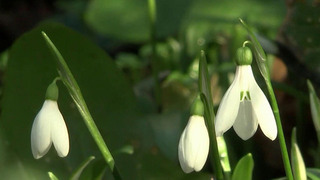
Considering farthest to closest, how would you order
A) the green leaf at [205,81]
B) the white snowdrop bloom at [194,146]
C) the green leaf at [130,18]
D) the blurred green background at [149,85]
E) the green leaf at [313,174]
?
1. the green leaf at [130,18]
2. the blurred green background at [149,85]
3. the green leaf at [313,174]
4. the green leaf at [205,81]
5. the white snowdrop bloom at [194,146]

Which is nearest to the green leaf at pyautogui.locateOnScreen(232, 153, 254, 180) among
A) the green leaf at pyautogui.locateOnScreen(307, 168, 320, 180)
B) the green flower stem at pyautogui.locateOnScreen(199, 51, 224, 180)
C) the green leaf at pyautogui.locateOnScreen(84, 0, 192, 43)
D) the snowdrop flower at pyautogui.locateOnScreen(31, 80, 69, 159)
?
the green flower stem at pyautogui.locateOnScreen(199, 51, 224, 180)

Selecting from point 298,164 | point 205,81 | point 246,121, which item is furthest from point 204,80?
point 298,164

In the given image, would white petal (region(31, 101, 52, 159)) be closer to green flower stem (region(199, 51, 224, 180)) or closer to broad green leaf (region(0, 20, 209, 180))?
green flower stem (region(199, 51, 224, 180))

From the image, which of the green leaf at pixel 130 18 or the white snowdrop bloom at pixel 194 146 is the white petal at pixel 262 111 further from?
the green leaf at pixel 130 18

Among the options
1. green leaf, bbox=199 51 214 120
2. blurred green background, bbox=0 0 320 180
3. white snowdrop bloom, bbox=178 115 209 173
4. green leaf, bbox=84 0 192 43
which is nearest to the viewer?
white snowdrop bloom, bbox=178 115 209 173

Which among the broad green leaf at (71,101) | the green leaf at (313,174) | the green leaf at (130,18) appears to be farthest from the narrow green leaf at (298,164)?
the green leaf at (130,18)

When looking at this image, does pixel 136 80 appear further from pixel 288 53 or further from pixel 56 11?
pixel 56 11

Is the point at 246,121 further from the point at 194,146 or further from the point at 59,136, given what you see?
the point at 59,136
